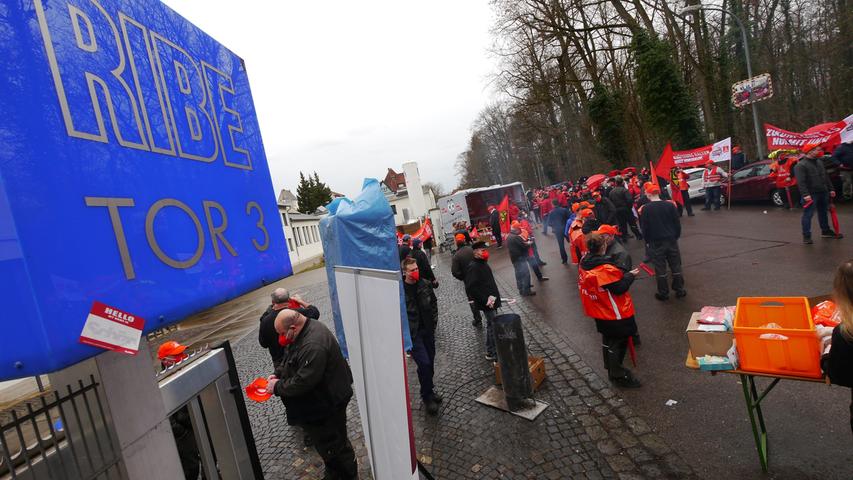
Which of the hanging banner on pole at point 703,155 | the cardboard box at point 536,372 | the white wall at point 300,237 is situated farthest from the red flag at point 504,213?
the white wall at point 300,237

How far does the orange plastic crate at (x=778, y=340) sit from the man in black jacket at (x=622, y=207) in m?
8.37

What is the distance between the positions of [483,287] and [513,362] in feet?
5.02

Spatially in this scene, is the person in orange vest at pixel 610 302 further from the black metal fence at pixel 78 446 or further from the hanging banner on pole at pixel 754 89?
the hanging banner on pole at pixel 754 89

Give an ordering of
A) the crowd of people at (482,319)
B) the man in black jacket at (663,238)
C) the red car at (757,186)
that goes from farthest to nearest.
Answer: the red car at (757,186) → the man in black jacket at (663,238) → the crowd of people at (482,319)

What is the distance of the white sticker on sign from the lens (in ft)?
4.17

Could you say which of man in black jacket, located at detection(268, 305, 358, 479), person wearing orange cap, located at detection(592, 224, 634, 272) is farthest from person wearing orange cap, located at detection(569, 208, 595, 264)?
man in black jacket, located at detection(268, 305, 358, 479)

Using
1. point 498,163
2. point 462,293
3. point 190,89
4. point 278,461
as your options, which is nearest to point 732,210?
point 462,293

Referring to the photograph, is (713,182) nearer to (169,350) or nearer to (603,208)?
(603,208)

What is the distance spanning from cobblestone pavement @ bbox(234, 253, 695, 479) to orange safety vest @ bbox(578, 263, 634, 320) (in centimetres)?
94

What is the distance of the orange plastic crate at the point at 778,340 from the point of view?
2623mm

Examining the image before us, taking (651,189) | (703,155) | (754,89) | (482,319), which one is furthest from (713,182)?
(482,319)

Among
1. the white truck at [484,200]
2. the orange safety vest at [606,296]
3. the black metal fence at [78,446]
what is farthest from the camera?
the white truck at [484,200]

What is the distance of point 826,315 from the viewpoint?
281cm

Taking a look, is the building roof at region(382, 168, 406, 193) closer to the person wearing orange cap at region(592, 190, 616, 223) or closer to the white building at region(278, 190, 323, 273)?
the white building at region(278, 190, 323, 273)
